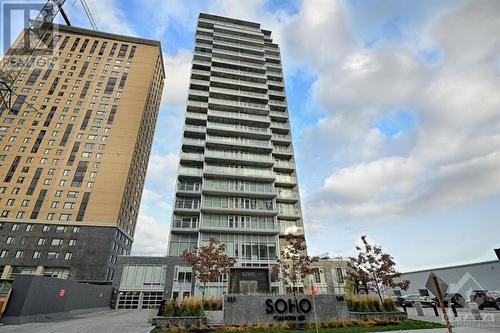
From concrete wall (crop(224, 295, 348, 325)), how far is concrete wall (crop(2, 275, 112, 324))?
1574cm

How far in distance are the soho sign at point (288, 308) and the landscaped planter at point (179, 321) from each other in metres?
4.69

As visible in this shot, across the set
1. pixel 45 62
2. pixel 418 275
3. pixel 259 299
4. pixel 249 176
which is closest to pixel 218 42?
pixel 249 176

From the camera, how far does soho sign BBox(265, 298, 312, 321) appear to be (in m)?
17.0

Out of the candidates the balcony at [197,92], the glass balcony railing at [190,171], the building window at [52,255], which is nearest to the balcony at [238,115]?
the balcony at [197,92]

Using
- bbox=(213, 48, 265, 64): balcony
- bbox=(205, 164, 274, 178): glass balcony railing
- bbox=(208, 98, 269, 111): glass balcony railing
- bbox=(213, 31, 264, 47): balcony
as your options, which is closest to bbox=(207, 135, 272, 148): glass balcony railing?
bbox=(205, 164, 274, 178): glass balcony railing

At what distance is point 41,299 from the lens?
20453 millimetres

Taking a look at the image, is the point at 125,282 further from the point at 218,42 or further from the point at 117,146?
the point at 218,42

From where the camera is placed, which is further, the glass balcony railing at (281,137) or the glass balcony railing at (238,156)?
the glass balcony railing at (281,137)

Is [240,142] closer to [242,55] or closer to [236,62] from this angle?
[236,62]

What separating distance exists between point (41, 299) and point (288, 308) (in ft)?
68.3

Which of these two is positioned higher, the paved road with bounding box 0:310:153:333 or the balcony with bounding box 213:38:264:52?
the balcony with bounding box 213:38:264:52

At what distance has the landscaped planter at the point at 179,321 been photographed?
15.8 meters

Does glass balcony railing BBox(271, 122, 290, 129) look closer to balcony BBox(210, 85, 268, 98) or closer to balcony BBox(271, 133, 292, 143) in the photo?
balcony BBox(271, 133, 292, 143)

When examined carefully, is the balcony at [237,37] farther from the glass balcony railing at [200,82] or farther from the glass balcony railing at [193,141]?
the glass balcony railing at [193,141]
